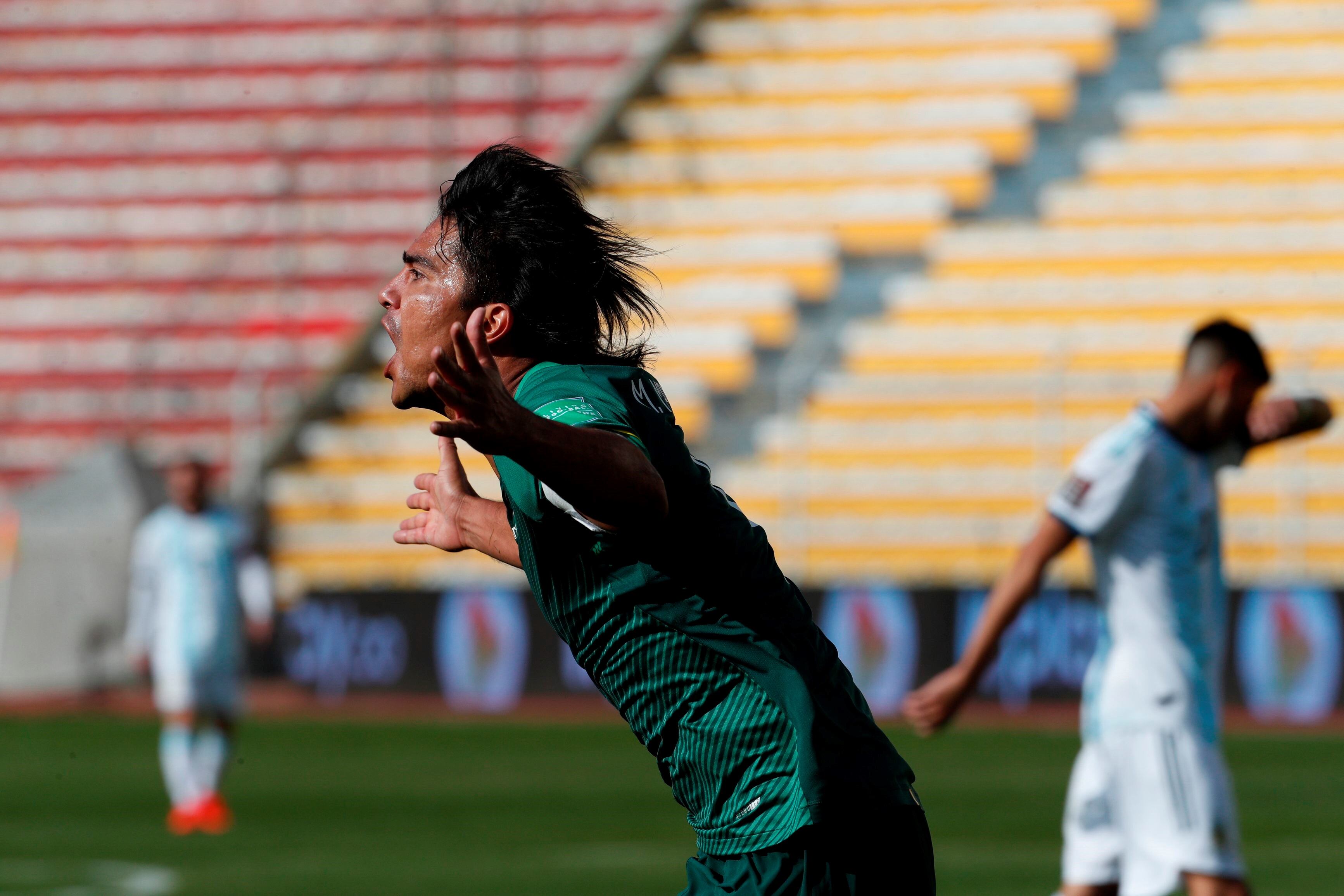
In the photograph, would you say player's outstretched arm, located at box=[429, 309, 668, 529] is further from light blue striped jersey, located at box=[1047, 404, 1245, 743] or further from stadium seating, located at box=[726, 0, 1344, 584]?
stadium seating, located at box=[726, 0, 1344, 584]

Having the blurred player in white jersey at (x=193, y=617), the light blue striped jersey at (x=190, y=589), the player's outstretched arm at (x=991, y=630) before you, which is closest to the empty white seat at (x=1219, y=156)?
the blurred player in white jersey at (x=193, y=617)

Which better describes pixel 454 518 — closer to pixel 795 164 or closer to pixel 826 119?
pixel 795 164

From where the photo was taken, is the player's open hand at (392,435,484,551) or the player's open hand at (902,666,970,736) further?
the player's open hand at (902,666,970,736)

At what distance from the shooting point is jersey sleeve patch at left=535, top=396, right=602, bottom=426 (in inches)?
134

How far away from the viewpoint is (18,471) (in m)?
23.4

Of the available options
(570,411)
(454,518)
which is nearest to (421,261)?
(570,411)

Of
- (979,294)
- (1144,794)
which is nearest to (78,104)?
(979,294)

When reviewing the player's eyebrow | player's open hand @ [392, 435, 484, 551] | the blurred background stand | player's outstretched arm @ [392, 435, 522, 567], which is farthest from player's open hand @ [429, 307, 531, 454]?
the blurred background stand

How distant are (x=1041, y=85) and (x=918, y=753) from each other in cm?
909

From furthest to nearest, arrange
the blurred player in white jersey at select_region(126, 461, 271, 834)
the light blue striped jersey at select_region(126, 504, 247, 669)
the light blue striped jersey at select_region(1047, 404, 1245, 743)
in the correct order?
the light blue striped jersey at select_region(126, 504, 247, 669)
the blurred player in white jersey at select_region(126, 461, 271, 834)
the light blue striped jersey at select_region(1047, 404, 1245, 743)

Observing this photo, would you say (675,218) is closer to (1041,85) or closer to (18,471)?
(1041,85)

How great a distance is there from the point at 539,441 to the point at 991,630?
348 cm

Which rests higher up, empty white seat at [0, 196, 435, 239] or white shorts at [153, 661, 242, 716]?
empty white seat at [0, 196, 435, 239]

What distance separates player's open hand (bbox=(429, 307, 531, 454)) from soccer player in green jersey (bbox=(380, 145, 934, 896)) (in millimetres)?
195
